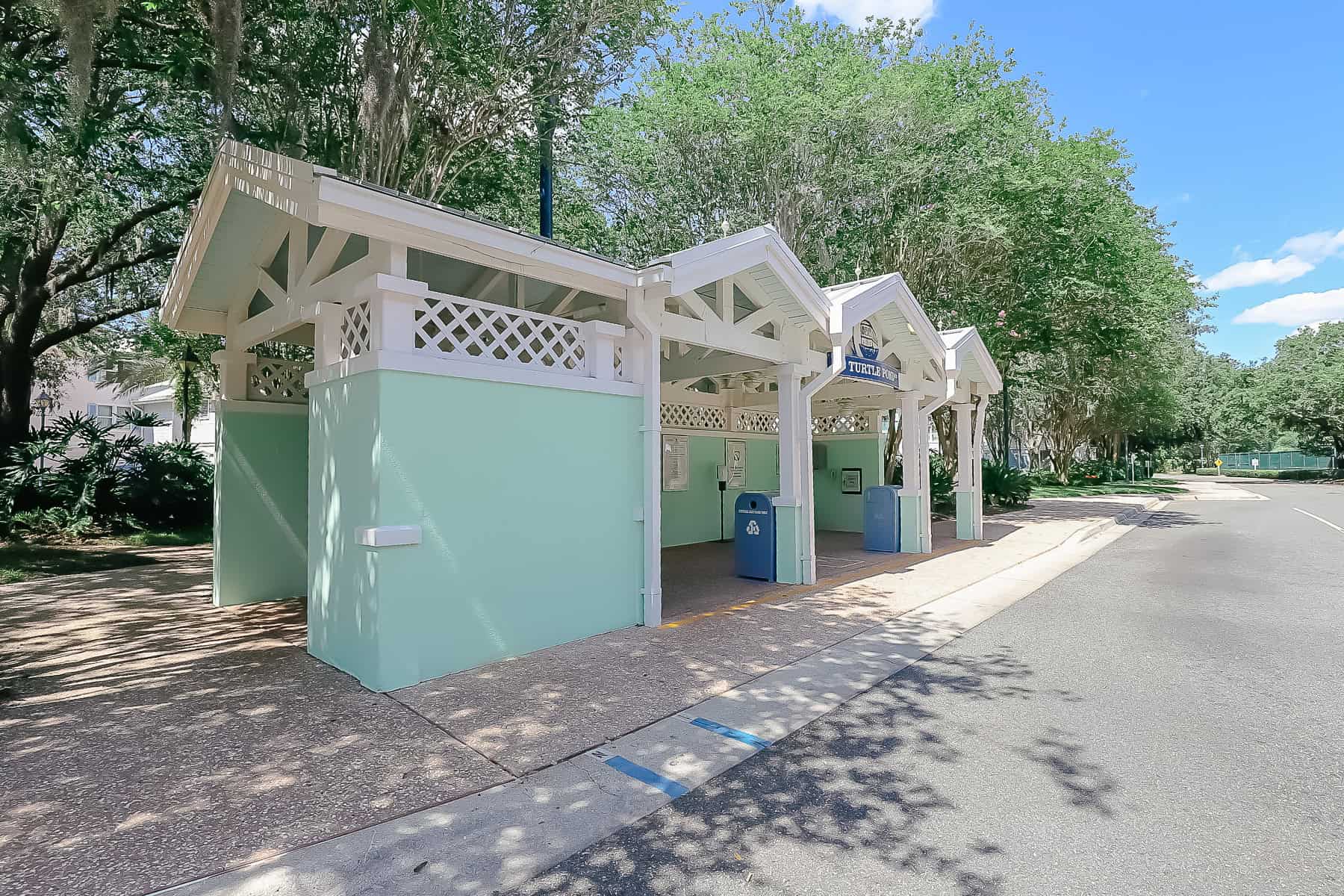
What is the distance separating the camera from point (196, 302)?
6879 mm

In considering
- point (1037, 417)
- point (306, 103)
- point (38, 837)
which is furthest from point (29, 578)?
point (1037, 417)

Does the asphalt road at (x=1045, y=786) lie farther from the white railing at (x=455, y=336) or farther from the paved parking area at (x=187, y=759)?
the white railing at (x=455, y=336)

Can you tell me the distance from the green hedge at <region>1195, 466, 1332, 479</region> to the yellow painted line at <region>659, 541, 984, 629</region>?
49655 mm

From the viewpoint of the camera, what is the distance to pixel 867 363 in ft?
29.3

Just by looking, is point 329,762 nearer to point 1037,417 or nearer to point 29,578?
point 29,578

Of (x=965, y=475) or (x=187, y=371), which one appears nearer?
(x=965, y=475)

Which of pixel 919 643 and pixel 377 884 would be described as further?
pixel 919 643

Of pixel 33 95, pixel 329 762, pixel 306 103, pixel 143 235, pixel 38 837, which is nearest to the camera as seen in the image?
pixel 38 837

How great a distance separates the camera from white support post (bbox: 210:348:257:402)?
6809 mm

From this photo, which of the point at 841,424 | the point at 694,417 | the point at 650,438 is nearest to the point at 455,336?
the point at 650,438

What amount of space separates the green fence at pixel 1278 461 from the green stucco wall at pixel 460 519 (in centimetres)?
6491

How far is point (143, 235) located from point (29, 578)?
7.97 meters

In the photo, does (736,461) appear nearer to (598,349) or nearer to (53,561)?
(598,349)

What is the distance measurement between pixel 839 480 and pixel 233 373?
448 inches
